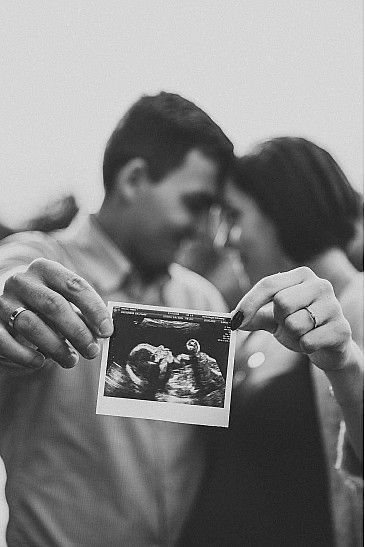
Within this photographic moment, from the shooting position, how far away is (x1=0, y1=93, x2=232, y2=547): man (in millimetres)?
1481

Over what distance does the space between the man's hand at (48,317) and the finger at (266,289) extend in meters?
0.30

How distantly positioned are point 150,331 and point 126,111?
0.49 metres

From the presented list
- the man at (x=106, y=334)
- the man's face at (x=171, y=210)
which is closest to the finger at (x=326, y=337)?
the man at (x=106, y=334)

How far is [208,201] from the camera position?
159 cm

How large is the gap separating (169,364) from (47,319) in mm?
282

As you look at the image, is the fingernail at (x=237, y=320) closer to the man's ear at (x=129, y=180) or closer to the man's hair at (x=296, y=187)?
the man's hair at (x=296, y=187)

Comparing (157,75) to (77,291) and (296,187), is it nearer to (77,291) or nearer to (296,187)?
(296,187)

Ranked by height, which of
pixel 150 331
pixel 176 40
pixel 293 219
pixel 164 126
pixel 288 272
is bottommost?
pixel 150 331

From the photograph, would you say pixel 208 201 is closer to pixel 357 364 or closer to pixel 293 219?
pixel 293 219

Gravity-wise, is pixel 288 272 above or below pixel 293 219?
below

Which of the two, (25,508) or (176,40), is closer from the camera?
(25,508)

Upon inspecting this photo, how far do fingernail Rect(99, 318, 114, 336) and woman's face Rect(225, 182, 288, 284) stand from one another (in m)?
0.33

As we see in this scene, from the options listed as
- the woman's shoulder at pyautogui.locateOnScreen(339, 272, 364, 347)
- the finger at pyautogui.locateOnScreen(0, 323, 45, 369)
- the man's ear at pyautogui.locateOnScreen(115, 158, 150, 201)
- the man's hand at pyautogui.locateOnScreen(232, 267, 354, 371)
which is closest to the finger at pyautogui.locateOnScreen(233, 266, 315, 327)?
the man's hand at pyautogui.locateOnScreen(232, 267, 354, 371)

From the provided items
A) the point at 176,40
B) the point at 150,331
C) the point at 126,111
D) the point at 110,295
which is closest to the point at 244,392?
the point at 150,331
